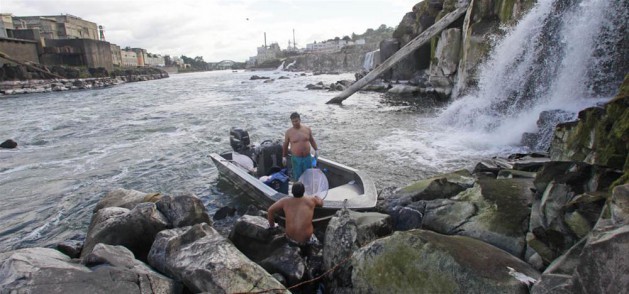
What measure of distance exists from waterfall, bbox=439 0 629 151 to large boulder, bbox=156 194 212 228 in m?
10.1

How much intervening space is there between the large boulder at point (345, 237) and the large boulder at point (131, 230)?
2.99 m

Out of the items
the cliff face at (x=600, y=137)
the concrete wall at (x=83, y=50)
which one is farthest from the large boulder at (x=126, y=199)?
the concrete wall at (x=83, y=50)

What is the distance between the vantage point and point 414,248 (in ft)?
12.7

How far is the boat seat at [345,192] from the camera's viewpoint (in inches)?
277

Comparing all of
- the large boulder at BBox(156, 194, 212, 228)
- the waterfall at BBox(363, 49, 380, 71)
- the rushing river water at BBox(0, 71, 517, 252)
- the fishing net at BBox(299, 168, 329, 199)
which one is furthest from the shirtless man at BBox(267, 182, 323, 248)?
the waterfall at BBox(363, 49, 380, 71)

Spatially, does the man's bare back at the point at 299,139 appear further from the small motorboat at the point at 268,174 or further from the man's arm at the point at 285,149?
the small motorboat at the point at 268,174

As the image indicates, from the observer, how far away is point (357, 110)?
22.5 metres

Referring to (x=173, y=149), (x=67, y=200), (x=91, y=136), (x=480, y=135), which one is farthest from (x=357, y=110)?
(x=67, y=200)

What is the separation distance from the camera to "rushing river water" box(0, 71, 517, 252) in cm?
902

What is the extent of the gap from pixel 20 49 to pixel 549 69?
60302 mm

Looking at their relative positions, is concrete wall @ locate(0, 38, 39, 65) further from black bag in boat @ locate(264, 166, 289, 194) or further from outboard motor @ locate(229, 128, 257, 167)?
black bag in boat @ locate(264, 166, 289, 194)

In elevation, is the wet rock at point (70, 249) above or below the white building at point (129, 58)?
below

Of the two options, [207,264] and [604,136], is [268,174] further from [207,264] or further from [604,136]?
[604,136]

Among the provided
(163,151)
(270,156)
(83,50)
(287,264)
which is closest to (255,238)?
(287,264)
